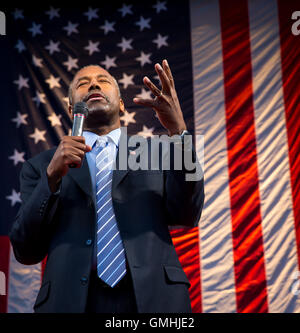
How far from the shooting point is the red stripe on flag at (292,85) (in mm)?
2365

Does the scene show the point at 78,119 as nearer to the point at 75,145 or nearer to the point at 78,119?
the point at 78,119

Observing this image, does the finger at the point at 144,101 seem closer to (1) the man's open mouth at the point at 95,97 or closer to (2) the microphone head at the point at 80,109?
(2) the microphone head at the point at 80,109

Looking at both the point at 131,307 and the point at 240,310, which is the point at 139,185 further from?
the point at 240,310

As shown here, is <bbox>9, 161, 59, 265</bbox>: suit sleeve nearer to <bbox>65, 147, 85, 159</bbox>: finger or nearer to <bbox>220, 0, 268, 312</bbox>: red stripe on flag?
<bbox>65, 147, 85, 159</bbox>: finger

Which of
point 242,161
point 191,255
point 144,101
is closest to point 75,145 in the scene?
point 144,101

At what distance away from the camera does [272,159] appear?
2422 millimetres

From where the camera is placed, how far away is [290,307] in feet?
7.16

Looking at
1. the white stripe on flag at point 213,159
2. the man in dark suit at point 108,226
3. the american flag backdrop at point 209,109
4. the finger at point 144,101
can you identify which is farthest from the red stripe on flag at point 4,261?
the finger at point 144,101

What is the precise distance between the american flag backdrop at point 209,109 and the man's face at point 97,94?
99cm

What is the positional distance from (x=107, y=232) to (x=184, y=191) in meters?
0.25
